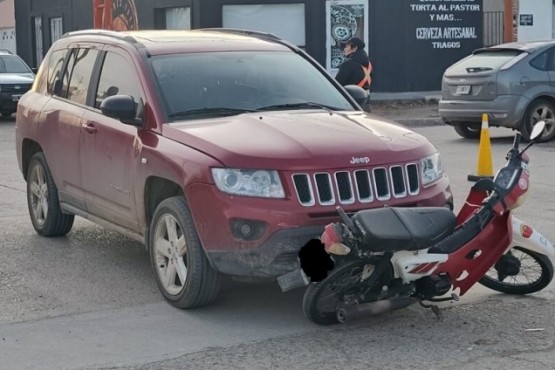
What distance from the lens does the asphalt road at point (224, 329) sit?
5.68m

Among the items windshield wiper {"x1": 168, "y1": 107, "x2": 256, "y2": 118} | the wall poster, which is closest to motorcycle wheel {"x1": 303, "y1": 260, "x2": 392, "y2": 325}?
windshield wiper {"x1": 168, "y1": 107, "x2": 256, "y2": 118}

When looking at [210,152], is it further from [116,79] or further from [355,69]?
[355,69]

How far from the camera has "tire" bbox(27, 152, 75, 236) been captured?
8.91 metres

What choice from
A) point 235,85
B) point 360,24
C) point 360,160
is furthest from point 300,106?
point 360,24

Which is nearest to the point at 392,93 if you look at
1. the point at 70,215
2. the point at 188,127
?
the point at 70,215

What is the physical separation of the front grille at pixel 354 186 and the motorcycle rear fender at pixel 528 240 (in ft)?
2.17

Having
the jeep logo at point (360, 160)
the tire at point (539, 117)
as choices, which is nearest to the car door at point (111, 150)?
the jeep logo at point (360, 160)

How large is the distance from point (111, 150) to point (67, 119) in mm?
969

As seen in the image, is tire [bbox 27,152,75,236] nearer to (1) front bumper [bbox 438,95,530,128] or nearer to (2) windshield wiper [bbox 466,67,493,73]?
(1) front bumper [bbox 438,95,530,128]

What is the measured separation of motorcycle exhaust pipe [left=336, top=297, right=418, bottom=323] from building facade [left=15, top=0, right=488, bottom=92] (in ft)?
63.1

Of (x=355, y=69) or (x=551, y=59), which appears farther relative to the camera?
(x=551, y=59)

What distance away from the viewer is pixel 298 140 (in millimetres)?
6398

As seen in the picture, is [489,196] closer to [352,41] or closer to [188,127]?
[188,127]

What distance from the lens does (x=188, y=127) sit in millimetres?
6828
